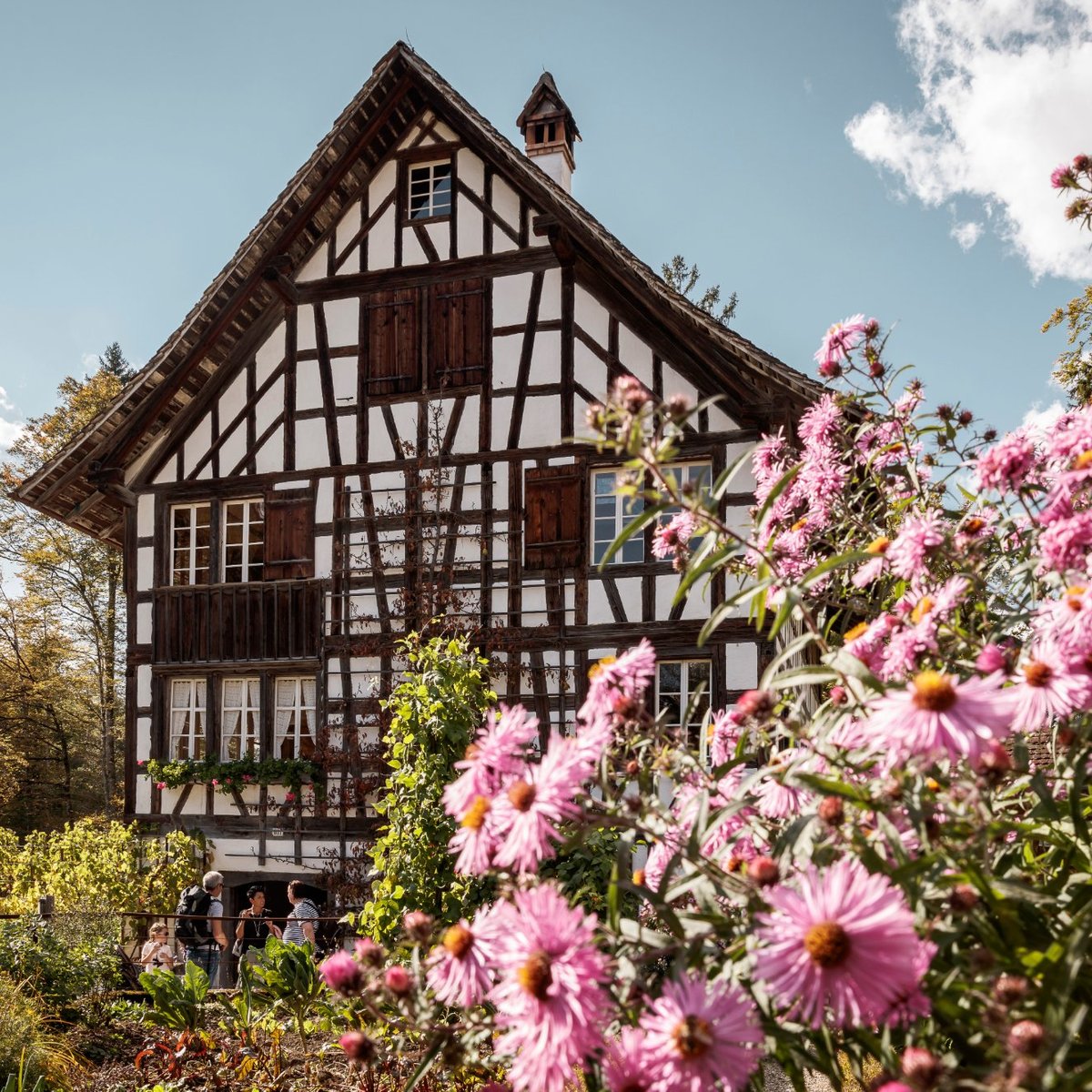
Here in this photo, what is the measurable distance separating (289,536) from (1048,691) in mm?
11890

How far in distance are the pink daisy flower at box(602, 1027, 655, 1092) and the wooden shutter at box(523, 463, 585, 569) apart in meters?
10.2

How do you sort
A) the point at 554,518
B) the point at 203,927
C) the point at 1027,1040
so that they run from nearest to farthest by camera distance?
the point at 1027,1040 < the point at 203,927 < the point at 554,518

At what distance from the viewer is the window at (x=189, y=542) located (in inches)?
533

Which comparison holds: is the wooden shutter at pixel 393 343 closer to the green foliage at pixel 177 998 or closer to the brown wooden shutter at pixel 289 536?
the brown wooden shutter at pixel 289 536

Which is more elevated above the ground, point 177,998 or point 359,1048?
point 359,1048

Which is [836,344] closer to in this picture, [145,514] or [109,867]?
[109,867]

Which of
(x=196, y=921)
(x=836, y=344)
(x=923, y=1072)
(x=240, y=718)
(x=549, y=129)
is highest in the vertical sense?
(x=549, y=129)

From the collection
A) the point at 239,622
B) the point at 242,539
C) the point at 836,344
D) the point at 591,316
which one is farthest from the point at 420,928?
the point at 242,539

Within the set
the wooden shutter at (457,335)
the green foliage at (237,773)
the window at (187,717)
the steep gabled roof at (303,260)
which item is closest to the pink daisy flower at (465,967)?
the steep gabled roof at (303,260)

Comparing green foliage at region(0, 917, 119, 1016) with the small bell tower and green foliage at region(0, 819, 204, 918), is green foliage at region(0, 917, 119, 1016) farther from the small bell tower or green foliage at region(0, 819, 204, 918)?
the small bell tower

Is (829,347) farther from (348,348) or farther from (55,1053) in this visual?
(348,348)

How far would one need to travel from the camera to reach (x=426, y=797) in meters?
5.34

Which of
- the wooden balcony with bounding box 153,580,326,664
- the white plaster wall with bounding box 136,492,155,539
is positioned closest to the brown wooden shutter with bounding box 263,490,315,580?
the wooden balcony with bounding box 153,580,326,664

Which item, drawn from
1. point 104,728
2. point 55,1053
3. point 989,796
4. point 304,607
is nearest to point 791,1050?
point 989,796
